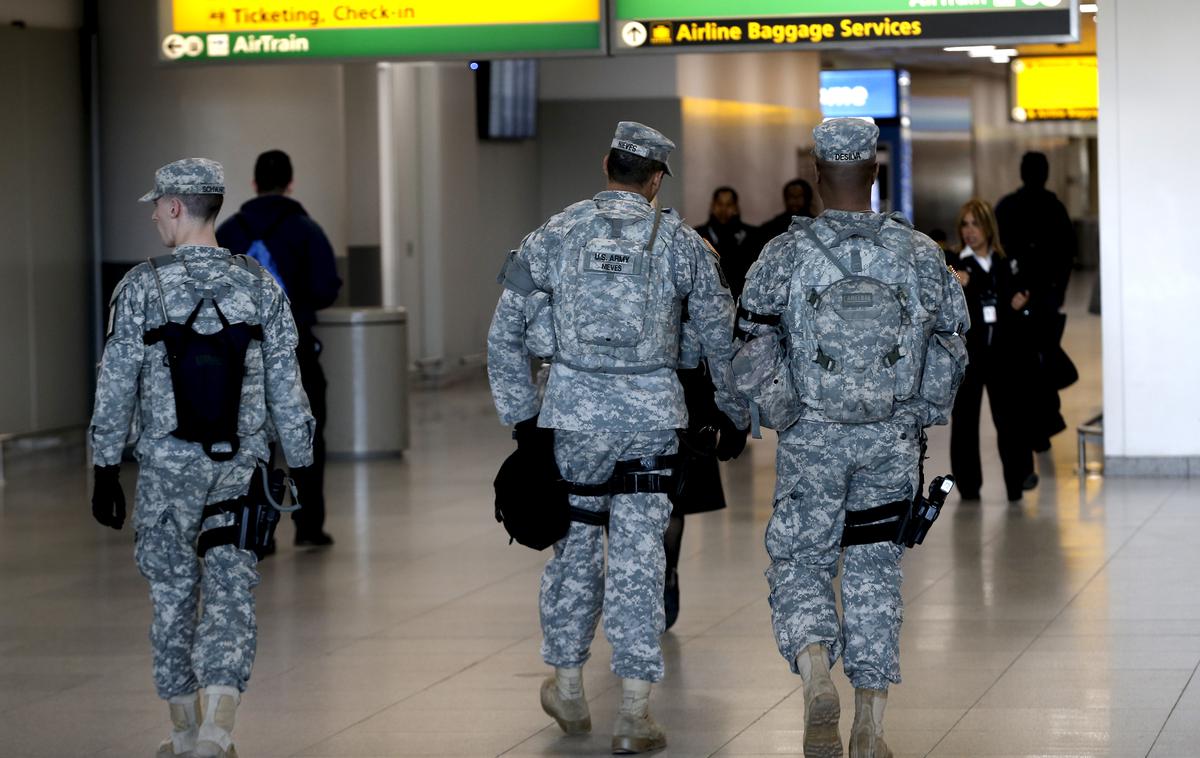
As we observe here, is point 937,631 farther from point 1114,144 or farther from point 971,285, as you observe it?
point 1114,144

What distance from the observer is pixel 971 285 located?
386 inches

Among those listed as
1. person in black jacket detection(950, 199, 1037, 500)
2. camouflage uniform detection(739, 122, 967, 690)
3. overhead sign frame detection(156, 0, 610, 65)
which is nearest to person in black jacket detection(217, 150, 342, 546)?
overhead sign frame detection(156, 0, 610, 65)

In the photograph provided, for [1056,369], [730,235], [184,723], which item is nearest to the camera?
[184,723]

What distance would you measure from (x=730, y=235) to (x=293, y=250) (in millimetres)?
4039

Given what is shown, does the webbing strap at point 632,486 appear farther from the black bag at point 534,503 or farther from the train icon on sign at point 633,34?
the train icon on sign at point 633,34

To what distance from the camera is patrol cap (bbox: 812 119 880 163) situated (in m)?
4.95

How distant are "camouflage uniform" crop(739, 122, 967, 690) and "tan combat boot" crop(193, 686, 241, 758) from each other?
1448 millimetres

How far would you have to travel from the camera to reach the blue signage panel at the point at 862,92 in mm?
26797

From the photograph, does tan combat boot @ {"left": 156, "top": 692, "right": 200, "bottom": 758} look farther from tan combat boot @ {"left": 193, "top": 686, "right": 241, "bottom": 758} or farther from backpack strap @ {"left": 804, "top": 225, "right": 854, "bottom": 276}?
backpack strap @ {"left": 804, "top": 225, "right": 854, "bottom": 276}

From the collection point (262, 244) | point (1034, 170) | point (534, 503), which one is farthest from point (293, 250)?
point (1034, 170)

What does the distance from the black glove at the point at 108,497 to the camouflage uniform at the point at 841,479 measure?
1.71 metres

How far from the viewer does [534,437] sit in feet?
17.5

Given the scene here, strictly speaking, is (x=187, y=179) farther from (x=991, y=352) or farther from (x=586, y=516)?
(x=991, y=352)

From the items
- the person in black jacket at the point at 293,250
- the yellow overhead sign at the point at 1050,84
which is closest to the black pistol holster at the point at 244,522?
the person in black jacket at the point at 293,250
